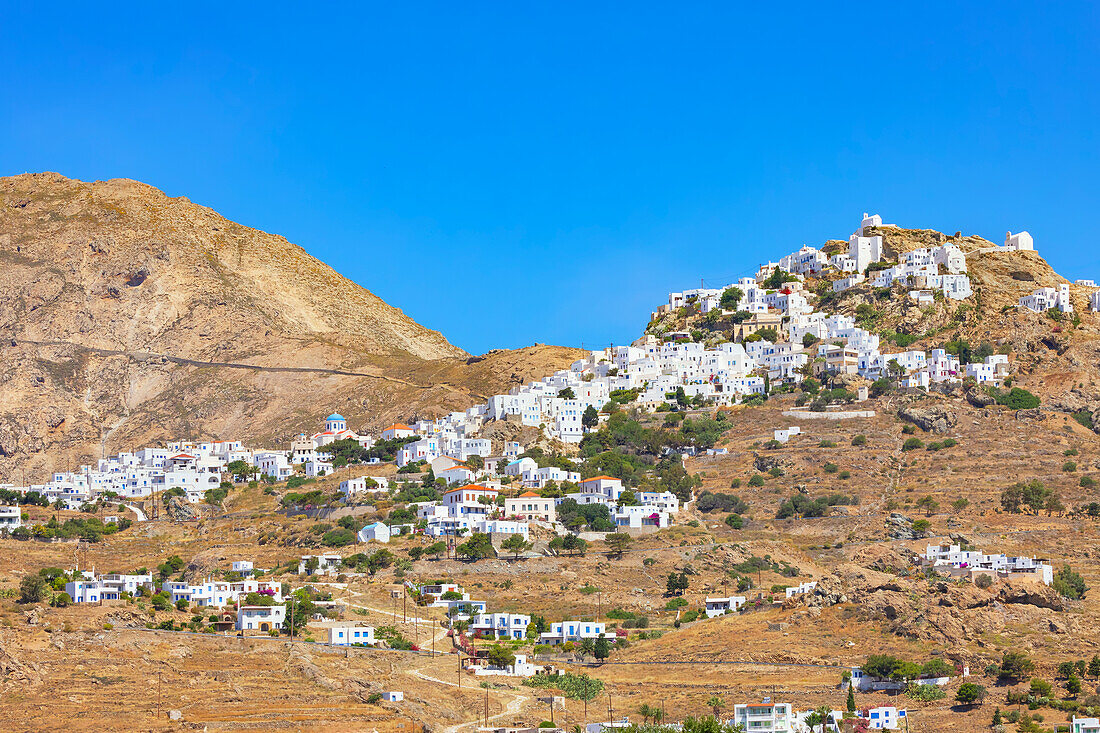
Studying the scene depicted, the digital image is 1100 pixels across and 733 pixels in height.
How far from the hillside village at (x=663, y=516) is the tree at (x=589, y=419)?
0.51 ft

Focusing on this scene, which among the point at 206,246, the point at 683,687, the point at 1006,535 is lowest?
the point at 683,687

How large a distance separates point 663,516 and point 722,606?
12006 millimetres

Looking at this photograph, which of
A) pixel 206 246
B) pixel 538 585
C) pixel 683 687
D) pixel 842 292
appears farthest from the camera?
pixel 206 246

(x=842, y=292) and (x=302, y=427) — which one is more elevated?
(x=842, y=292)

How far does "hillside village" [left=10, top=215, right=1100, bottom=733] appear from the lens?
202 ft

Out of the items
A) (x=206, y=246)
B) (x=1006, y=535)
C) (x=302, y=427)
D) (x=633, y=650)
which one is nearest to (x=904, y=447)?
(x=1006, y=535)

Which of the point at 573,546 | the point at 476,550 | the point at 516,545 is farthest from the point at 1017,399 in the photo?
the point at 476,550

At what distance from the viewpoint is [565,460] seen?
8806 cm

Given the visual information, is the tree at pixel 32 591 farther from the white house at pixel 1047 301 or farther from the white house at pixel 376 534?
the white house at pixel 1047 301

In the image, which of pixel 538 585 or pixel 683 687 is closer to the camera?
pixel 683 687

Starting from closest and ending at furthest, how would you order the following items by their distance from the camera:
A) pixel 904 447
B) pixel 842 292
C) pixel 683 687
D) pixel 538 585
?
pixel 683 687 < pixel 538 585 < pixel 904 447 < pixel 842 292

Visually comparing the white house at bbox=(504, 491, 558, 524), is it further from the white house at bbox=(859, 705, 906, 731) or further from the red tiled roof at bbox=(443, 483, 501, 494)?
the white house at bbox=(859, 705, 906, 731)

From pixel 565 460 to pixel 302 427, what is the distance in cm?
3001

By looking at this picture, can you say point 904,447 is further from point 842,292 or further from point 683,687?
point 683,687
